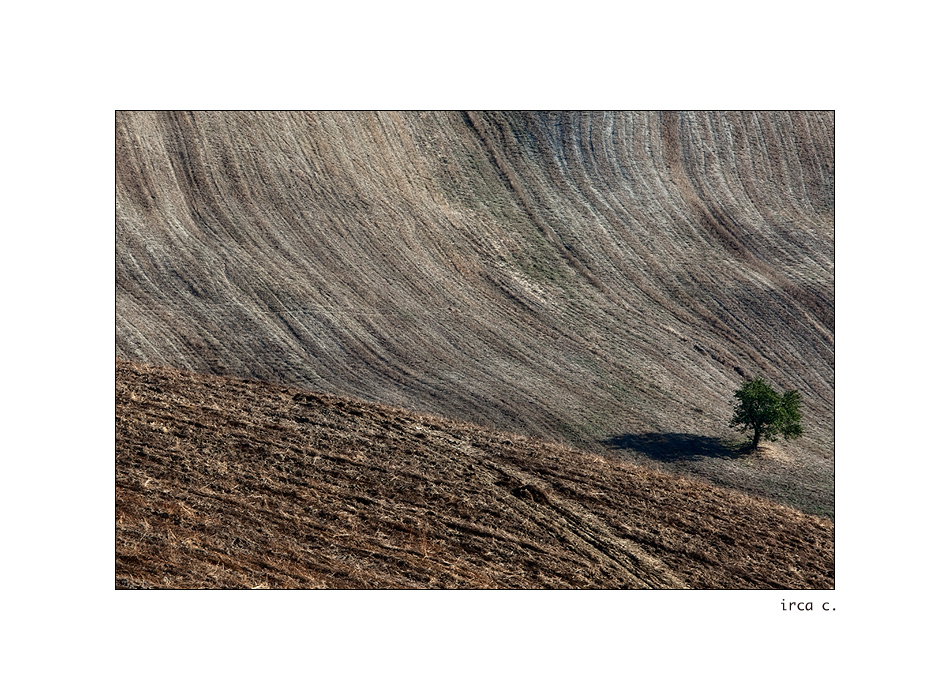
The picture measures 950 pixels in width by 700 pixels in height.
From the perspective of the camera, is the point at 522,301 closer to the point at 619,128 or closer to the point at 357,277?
the point at 357,277

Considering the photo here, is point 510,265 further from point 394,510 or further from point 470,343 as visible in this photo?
point 394,510

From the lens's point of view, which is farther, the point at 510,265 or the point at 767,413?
the point at 510,265

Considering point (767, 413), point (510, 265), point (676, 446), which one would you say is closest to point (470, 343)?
point (510, 265)

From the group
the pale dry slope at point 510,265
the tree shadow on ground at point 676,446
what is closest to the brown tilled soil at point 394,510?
the tree shadow on ground at point 676,446

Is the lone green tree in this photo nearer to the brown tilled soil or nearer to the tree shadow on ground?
the tree shadow on ground

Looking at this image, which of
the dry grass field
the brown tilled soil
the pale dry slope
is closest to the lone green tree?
the dry grass field

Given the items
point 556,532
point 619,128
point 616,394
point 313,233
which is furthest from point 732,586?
point 619,128
